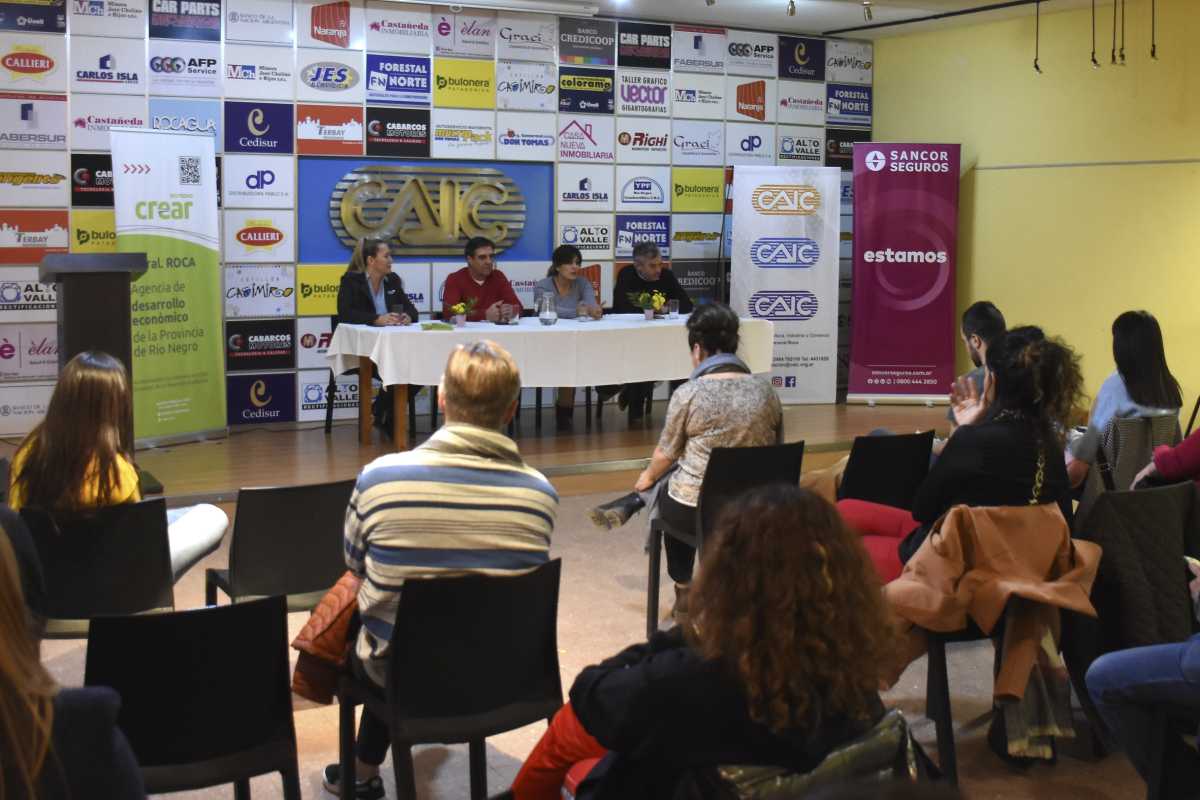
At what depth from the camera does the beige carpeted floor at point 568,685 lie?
349cm

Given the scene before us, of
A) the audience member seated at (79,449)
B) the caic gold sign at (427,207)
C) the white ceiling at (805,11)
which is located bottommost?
the audience member seated at (79,449)

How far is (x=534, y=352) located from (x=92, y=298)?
8.78 ft

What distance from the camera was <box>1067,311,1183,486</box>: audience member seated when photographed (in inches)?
182

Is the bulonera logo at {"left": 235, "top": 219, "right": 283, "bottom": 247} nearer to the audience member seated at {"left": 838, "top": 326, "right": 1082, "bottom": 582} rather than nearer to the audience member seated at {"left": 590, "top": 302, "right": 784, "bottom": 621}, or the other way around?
the audience member seated at {"left": 590, "top": 302, "right": 784, "bottom": 621}

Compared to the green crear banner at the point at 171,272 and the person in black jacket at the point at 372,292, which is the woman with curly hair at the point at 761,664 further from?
the green crear banner at the point at 171,272

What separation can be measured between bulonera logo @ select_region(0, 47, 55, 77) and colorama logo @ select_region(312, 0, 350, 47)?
171cm

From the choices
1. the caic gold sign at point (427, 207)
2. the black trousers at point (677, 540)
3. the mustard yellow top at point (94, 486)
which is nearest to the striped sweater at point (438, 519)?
the mustard yellow top at point (94, 486)

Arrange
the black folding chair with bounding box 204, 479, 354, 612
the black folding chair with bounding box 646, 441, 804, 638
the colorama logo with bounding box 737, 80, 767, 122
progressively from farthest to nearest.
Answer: the colorama logo with bounding box 737, 80, 767, 122 → the black folding chair with bounding box 646, 441, 804, 638 → the black folding chair with bounding box 204, 479, 354, 612

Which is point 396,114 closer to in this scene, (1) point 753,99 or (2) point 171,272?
(2) point 171,272

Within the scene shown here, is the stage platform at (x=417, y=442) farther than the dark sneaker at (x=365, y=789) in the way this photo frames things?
Yes

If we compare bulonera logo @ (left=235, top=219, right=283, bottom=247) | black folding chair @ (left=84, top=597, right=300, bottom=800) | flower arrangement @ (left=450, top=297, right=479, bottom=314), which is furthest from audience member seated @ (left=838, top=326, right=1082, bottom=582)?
bulonera logo @ (left=235, top=219, right=283, bottom=247)

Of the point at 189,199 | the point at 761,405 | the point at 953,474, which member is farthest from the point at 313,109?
the point at 953,474

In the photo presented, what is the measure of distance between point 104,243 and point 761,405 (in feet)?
17.7

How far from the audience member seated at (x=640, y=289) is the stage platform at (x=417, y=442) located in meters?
0.17
